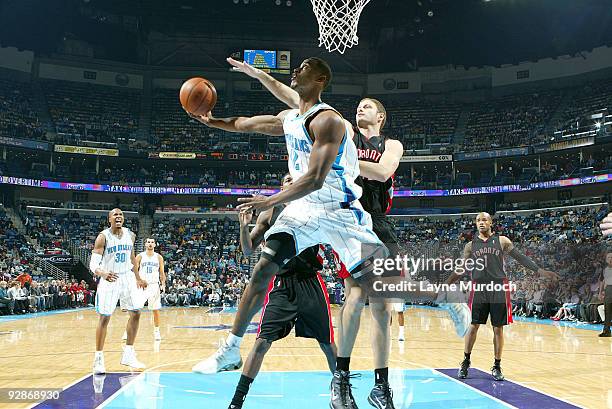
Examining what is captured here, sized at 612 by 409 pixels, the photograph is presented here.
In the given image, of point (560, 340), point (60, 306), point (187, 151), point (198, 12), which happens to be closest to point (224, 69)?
point (198, 12)

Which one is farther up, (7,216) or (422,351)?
(7,216)

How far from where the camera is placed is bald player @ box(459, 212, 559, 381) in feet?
22.7

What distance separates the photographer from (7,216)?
29.1 meters

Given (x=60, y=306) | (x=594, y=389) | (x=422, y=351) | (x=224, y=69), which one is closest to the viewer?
(x=594, y=389)

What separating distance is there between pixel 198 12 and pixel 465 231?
20035 mm

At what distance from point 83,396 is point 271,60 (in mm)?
30789

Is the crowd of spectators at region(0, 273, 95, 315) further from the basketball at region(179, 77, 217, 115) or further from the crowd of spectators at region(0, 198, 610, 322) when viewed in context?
the basketball at region(179, 77, 217, 115)

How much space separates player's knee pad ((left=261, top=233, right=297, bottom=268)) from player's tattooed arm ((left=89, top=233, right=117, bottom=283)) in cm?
385

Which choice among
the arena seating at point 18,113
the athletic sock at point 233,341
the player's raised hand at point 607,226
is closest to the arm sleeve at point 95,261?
the athletic sock at point 233,341

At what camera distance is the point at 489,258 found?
7.12 m

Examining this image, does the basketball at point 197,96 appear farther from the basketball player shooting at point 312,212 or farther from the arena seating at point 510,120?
the arena seating at point 510,120

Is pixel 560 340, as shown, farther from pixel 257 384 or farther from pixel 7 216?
pixel 7 216

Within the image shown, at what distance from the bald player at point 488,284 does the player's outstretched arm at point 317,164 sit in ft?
12.9

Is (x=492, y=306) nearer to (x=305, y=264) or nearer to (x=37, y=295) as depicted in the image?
(x=305, y=264)
